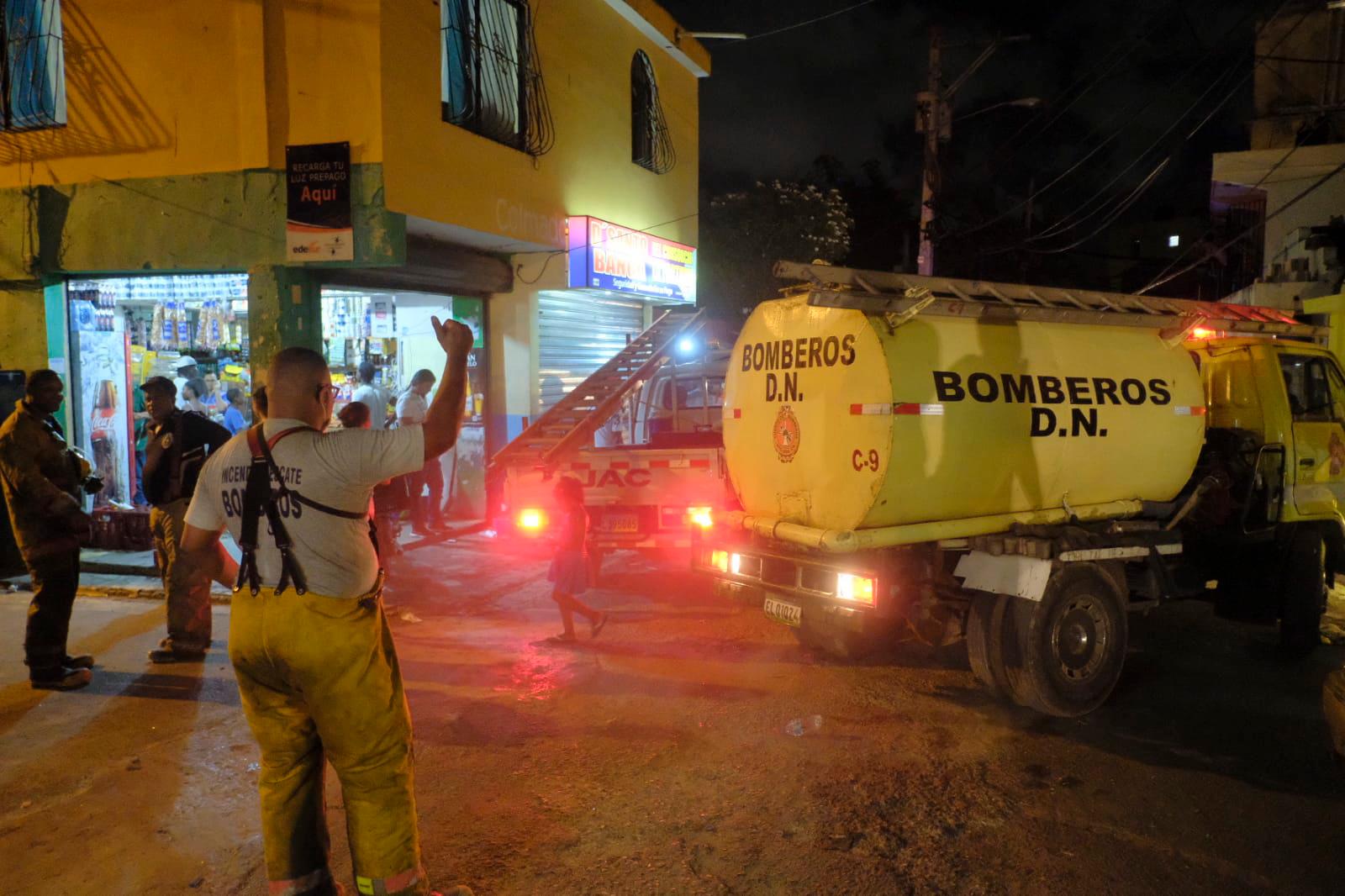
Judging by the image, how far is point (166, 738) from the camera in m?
5.24

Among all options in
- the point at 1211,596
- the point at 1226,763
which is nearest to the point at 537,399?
the point at 1211,596

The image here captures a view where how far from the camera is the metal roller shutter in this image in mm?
12945

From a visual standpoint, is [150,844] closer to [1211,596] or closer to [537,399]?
[1211,596]

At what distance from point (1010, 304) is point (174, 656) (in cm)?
621

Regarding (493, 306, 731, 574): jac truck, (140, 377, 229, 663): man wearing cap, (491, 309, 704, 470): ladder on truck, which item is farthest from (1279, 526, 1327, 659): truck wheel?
(140, 377, 229, 663): man wearing cap

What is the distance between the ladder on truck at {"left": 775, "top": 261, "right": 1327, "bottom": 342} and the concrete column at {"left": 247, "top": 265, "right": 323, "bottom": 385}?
5656 millimetres

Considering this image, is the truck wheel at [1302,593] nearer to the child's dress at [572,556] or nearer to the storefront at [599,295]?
the child's dress at [572,556]

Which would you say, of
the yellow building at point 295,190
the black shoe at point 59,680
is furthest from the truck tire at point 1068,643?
the yellow building at point 295,190

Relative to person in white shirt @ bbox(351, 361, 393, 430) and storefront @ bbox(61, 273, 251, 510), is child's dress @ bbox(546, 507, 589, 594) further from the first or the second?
storefront @ bbox(61, 273, 251, 510)

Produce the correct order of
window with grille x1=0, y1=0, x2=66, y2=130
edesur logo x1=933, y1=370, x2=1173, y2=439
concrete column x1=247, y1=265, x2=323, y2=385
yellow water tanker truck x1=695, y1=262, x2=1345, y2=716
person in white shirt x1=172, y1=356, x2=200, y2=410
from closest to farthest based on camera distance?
1. yellow water tanker truck x1=695, y1=262, x2=1345, y2=716
2. edesur logo x1=933, y1=370, x2=1173, y2=439
3. concrete column x1=247, y1=265, x2=323, y2=385
4. window with grille x1=0, y1=0, x2=66, y2=130
5. person in white shirt x1=172, y1=356, x2=200, y2=410

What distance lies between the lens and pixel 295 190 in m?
8.87

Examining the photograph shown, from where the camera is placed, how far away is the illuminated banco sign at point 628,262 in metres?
11.9

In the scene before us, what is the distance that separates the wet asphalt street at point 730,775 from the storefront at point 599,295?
20.6 feet

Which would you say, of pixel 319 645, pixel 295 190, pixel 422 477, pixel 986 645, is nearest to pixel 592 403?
pixel 422 477
